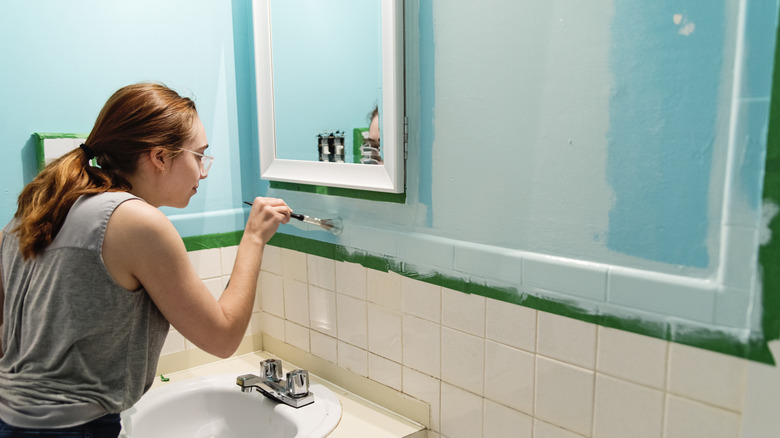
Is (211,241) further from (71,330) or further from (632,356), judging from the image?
(632,356)

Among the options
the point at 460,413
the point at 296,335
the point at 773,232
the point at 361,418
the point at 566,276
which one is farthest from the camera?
the point at 296,335

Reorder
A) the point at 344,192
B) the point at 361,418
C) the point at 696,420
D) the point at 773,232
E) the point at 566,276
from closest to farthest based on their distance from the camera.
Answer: the point at 773,232 → the point at 696,420 → the point at 566,276 → the point at 361,418 → the point at 344,192

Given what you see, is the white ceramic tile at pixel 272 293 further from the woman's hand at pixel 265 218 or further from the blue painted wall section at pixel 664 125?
the blue painted wall section at pixel 664 125

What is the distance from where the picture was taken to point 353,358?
148 centimetres

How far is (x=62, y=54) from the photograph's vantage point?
1.44m

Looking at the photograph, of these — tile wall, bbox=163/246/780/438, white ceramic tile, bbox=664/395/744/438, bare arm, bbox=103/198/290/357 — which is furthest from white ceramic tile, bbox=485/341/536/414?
bare arm, bbox=103/198/290/357

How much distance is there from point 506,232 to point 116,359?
27.9 inches

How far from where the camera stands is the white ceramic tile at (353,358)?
1.45 m

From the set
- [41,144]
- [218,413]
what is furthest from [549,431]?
[41,144]

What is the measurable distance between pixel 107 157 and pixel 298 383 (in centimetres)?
70

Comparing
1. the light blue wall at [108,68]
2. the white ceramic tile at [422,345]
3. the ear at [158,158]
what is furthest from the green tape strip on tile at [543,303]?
the ear at [158,158]

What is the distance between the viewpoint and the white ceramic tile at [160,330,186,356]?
1.64 meters

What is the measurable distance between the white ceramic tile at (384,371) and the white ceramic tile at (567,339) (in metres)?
0.41

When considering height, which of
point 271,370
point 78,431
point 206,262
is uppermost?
point 206,262
